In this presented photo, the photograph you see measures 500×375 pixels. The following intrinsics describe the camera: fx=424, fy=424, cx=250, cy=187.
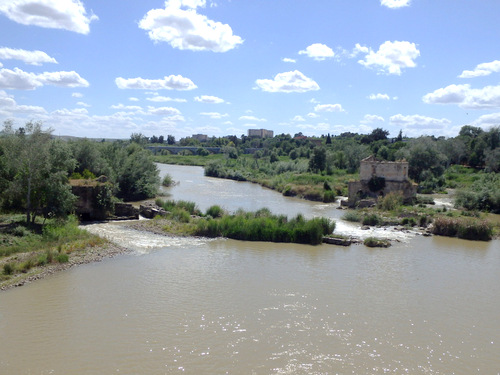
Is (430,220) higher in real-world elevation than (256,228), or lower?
higher

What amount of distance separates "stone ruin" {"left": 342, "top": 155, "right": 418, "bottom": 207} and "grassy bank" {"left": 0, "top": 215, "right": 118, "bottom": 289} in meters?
24.2

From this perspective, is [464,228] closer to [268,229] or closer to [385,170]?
[268,229]

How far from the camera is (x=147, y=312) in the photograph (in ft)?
43.9

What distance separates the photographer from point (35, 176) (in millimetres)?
20516

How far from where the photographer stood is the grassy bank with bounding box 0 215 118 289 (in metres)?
15.9

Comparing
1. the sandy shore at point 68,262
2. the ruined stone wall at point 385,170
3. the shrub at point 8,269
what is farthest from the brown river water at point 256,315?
the ruined stone wall at point 385,170

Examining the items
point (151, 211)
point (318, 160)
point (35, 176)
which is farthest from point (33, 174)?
point (318, 160)

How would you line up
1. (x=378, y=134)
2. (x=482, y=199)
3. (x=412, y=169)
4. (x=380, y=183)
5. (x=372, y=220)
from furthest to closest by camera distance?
1. (x=378, y=134)
2. (x=412, y=169)
3. (x=380, y=183)
4. (x=482, y=199)
5. (x=372, y=220)

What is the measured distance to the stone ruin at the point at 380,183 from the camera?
37.5 meters

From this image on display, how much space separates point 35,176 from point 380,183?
93.3 feet

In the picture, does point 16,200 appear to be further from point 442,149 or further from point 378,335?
point 442,149

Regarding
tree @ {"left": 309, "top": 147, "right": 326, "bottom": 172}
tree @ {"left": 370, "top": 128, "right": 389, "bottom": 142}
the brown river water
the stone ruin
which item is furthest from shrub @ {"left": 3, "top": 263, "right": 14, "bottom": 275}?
tree @ {"left": 370, "top": 128, "right": 389, "bottom": 142}

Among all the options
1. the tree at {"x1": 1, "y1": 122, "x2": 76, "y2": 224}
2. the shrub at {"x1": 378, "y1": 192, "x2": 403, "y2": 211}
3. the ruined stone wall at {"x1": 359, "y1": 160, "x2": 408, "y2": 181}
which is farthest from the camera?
the ruined stone wall at {"x1": 359, "y1": 160, "x2": 408, "y2": 181}

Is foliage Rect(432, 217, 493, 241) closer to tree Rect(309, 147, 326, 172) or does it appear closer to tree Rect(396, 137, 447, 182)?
tree Rect(396, 137, 447, 182)
